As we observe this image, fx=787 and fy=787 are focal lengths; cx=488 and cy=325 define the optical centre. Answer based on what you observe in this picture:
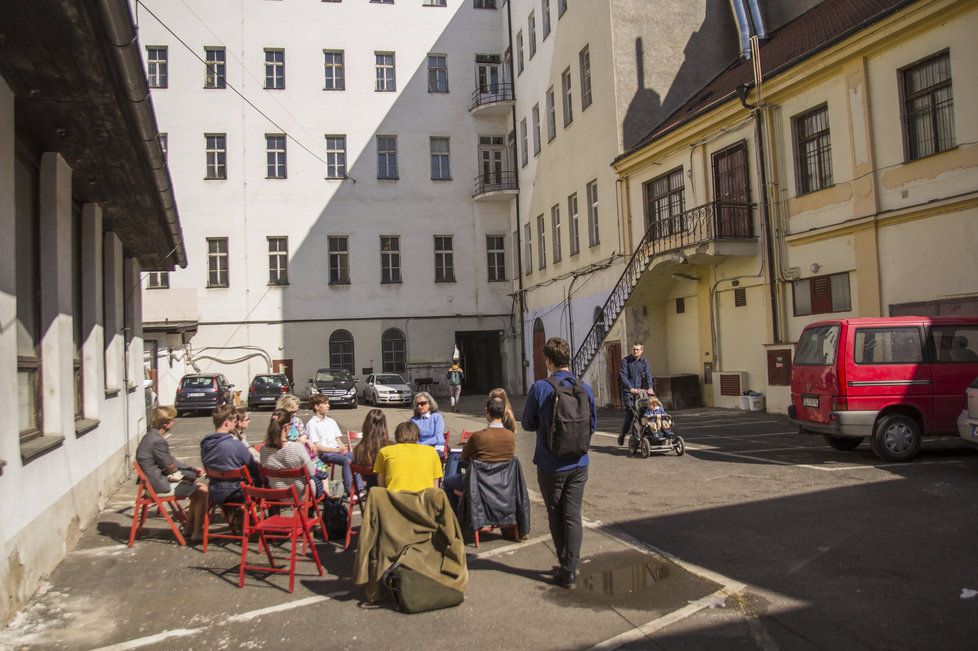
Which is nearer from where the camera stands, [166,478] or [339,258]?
[166,478]

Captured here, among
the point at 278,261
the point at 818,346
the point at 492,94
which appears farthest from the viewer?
the point at 492,94

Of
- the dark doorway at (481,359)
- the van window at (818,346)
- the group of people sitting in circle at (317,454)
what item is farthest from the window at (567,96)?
the group of people sitting in circle at (317,454)

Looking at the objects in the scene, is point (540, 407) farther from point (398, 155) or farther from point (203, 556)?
point (398, 155)

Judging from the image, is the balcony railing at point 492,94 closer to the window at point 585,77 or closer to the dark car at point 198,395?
the window at point 585,77

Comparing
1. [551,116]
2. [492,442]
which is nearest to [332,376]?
[551,116]

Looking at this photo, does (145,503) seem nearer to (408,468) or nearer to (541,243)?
(408,468)

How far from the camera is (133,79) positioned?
245 inches

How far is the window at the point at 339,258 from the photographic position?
36.2 meters

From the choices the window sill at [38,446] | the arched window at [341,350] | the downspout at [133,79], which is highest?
the downspout at [133,79]

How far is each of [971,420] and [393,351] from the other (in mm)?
28711

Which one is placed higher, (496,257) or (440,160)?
(440,160)

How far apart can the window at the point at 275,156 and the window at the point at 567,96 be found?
14.1 m

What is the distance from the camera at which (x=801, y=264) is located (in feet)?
56.0

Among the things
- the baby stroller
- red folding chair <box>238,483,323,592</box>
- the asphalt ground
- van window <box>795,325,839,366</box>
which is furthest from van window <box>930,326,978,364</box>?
red folding chair <box>238,483,323,592</box>
